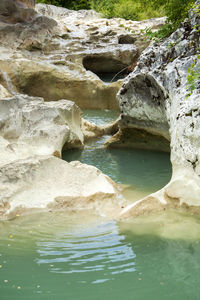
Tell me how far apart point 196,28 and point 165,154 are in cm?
297

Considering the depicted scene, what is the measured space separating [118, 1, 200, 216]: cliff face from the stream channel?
0.54 meters

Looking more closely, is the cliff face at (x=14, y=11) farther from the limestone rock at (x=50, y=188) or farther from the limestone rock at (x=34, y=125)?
the limestone rock at (x=50, y=188)

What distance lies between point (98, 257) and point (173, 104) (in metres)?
3.28

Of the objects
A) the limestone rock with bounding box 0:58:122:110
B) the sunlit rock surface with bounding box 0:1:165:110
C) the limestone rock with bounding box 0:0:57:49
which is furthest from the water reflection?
the limestone rock with bounding box 0:0:57:49

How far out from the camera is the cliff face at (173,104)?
198 inches

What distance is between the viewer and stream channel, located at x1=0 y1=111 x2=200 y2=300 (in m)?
3.21

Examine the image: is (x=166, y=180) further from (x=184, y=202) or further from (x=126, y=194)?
(x=184, y=202)

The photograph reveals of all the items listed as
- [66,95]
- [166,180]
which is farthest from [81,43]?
[166,180]

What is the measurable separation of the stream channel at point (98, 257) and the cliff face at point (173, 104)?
1.76ft

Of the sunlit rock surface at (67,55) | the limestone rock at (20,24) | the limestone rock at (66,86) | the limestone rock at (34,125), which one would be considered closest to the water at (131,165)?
the limestone rock at (34,125)

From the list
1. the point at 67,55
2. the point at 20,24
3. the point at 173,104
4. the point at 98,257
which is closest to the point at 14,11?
the point at 20,24

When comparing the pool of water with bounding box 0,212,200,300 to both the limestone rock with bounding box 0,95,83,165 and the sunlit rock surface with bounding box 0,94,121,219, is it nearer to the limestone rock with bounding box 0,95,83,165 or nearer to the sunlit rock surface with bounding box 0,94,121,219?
the sunlit rock surface with bounding box 0,94,121,219

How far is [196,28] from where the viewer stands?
6.67 m

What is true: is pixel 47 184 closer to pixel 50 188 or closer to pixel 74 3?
pixel 50 188
